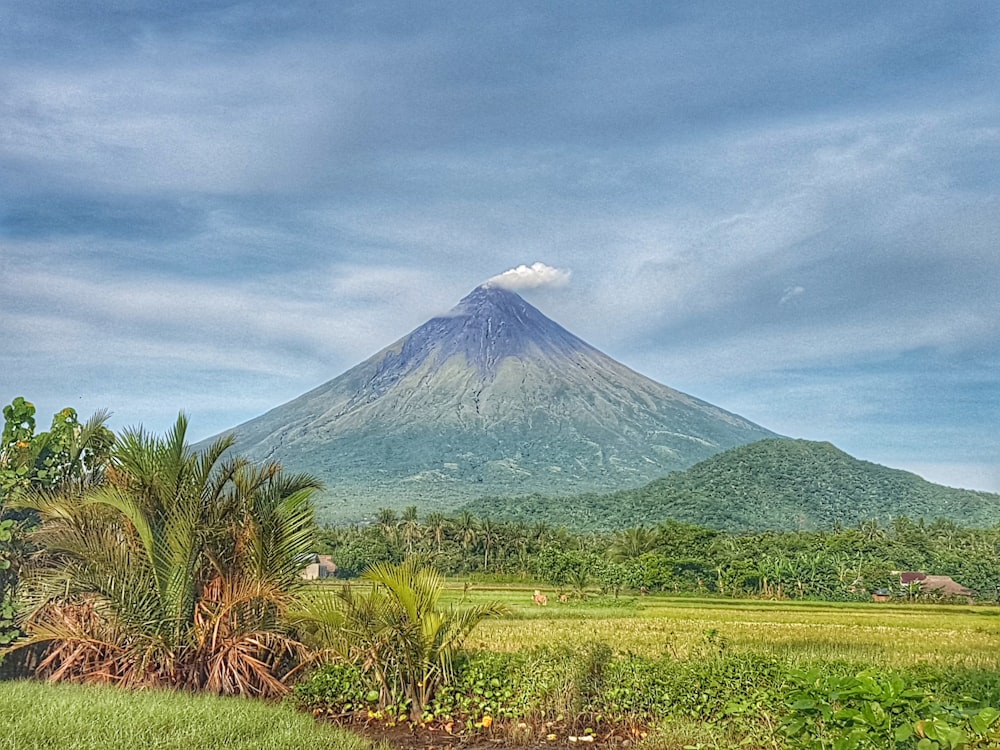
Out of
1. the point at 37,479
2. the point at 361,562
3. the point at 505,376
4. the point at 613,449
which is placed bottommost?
the point at 361,562

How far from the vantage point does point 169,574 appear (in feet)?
25.9

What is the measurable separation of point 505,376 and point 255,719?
492ft

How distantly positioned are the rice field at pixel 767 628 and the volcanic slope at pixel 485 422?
73246 mm

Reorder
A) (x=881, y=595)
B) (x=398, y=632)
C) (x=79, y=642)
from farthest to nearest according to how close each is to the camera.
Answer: (x=881, y=595)
(x=79, y=642)
(x=398, y=632)

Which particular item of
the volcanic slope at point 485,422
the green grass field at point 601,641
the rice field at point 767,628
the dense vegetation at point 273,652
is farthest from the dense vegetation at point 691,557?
the volcanic slope at point 485,422

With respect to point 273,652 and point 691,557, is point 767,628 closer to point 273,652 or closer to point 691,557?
point 273,652

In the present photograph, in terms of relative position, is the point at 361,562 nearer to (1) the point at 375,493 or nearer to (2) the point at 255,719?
(2) the point at 255,719

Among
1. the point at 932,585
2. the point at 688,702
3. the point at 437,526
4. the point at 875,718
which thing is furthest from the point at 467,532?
the point at 875,718

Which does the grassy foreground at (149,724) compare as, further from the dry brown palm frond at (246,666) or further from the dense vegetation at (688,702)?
the dense vegetation at (688,702)

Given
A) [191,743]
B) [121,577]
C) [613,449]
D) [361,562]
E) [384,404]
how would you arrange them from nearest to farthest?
[191,743] → [121,577] → [361,562] → [613,449] → [384,404]

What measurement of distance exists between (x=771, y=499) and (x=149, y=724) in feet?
335

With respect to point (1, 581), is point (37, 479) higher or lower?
higher

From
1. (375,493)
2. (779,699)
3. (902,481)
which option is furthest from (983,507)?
(779,699)

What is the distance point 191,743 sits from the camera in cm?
555
